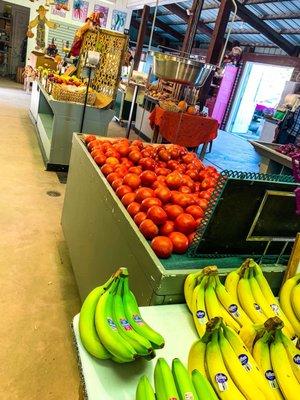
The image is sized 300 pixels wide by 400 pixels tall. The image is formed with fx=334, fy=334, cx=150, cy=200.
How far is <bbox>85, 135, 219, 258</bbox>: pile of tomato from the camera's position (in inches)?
63.7

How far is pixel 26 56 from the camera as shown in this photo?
1266 centimetres

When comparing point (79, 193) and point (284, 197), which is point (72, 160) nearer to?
point (79, 193)

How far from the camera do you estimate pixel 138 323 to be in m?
1.08

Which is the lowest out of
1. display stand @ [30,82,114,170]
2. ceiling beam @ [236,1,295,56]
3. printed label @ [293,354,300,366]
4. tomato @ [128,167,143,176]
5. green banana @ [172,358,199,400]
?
display stand @ [30,82,114,170]

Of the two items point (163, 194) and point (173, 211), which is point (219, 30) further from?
point (173, 211)

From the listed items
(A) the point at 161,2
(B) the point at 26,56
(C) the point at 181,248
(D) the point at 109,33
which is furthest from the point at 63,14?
(C) the point at 181,248

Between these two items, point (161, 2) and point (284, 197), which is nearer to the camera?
point (284, 197)

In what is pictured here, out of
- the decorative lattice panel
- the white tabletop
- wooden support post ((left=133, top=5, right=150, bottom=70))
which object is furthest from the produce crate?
wooden support post ((left=133, top=5, right=150, bottom=70))

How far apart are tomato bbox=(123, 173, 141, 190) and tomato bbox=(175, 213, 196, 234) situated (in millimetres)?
451

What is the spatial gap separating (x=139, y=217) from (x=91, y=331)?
0.74 metres

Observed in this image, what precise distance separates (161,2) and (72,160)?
Result: 346 inches

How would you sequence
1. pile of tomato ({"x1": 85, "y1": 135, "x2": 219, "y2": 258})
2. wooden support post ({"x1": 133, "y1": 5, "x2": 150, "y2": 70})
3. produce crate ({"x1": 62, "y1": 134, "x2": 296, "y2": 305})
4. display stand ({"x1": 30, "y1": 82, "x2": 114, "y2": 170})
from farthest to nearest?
wooden support post ({"x1": 133, "y1": 5, "x2": 150, "y2": 70})
display stand ({"x1": 30, "y1": 82, "x2": 114, "y2": 170})
pile of tomato ({"x1": 85, "y1": 135, "x2": 219, "y2": 258})
produce crate ({"x1": 62, "y1": 134, "x2": 296, "y2": 305})

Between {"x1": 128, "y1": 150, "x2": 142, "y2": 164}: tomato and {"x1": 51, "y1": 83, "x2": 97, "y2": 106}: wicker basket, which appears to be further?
{"x1": 51, "y1": 83, "x2": 97, "y2": 106}: wicker basket

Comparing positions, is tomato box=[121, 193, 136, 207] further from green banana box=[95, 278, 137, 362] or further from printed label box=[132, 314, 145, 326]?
printed label box=[132, 314, 145, 326]
